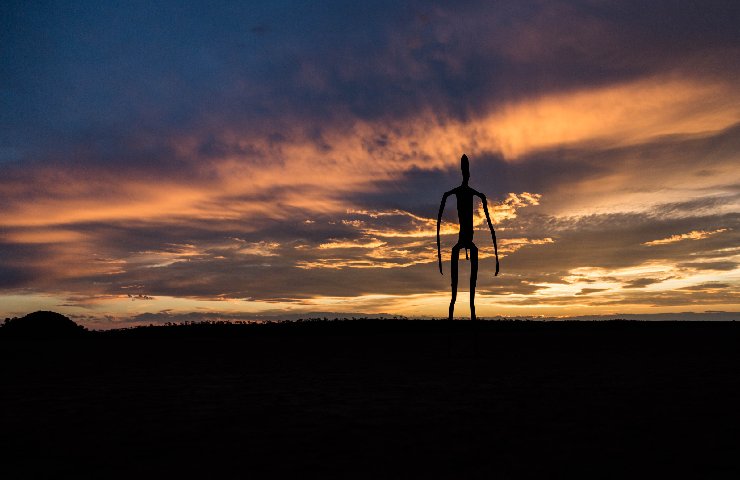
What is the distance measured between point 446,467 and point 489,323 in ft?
104

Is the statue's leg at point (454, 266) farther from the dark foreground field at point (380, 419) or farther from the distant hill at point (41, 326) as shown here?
the distant hill at point (41, 326)

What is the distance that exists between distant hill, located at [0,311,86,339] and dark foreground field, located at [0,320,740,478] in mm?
17318

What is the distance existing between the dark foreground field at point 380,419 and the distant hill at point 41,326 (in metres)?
17.3

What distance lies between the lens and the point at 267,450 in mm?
4727

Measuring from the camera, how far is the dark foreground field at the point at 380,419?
14.1 feet

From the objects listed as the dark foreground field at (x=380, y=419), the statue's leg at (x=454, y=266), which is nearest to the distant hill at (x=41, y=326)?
the dark foreground field at (x=380, y=419)

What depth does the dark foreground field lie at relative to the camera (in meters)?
4.31

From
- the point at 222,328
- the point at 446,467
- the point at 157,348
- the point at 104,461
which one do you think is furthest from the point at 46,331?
the point at 446,467

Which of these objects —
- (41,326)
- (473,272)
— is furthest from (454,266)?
(41,326)

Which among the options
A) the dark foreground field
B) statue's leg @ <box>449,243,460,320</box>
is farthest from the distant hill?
statue's leg @ <box>449,243,460,320</box>

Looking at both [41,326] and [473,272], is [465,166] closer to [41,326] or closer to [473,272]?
[473,272]

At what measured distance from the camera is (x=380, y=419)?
19.1 ft

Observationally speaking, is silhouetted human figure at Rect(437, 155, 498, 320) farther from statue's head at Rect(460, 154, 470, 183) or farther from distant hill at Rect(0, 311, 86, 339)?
distant hill at Rect(0, 311, 86, 339)

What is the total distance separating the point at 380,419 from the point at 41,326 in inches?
1071
